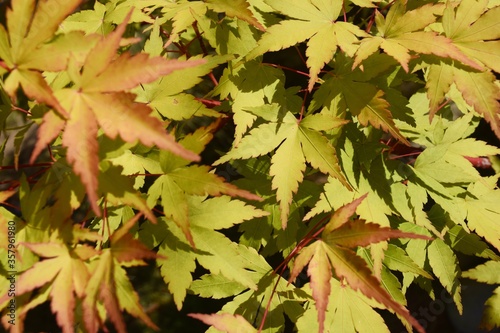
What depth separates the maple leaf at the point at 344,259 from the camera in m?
0.86

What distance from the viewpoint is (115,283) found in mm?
868

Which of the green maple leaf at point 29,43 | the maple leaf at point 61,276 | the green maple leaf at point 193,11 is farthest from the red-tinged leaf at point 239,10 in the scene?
the maple leaf at point 61,276

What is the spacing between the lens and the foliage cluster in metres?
0.78

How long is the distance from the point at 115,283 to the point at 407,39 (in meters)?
0.84

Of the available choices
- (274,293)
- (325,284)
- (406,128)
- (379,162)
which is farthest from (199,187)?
(406,128)

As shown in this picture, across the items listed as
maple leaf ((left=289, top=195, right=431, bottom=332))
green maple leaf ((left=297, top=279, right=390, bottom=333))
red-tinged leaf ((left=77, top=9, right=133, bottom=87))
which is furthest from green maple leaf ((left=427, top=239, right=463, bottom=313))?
red-tinged leaf ((left=77, top=9, right=133, bottom=87))

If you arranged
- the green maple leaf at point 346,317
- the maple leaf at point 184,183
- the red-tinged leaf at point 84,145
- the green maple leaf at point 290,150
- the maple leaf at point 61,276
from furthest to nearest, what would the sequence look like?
the green maple leaf at point 346,317
the green maple leaf at point 290,150
the maple leaf at point 184,183
the maple leaf at point 61,276
the red-tinged leaf at point 84,145

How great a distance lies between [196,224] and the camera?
3.39ft

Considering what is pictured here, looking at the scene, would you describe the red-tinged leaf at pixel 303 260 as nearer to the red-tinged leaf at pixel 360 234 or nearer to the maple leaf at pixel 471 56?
the red-tinged leaf at pixel 360 234

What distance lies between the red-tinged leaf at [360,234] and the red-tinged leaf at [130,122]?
15.8 inches

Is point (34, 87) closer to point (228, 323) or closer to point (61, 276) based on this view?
point (61, 276)

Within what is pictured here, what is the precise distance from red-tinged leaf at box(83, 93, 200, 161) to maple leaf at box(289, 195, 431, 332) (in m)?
0.40

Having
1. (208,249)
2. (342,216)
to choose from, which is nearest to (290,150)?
(342,216)

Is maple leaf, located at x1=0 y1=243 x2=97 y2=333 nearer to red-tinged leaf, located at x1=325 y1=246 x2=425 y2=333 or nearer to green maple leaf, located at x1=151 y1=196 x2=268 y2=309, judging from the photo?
green maple leaf, located at x1=151 y1=196 x2=268 y2=309
